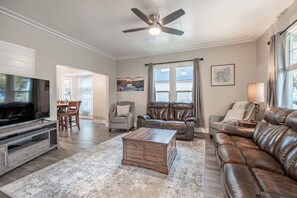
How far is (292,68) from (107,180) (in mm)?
3562

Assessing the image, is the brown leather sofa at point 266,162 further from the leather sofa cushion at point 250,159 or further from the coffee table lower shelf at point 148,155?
the coffee table lower shelf at point 148,155

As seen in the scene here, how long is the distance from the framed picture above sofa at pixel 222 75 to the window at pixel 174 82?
678mm

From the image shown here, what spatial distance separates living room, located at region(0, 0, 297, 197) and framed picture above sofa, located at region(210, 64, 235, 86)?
6 cm

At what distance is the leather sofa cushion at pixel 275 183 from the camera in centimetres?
109

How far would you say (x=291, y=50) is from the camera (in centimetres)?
262

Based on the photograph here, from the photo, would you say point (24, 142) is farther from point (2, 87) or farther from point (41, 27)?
point (41, 27)

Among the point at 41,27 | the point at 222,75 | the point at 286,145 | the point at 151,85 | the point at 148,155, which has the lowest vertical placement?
the point at 148,155

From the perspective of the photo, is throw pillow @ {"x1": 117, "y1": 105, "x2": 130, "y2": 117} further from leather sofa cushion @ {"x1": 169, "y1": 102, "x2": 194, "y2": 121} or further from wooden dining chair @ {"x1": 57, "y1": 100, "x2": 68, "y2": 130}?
wooden dining chair @ {"x1": 57, "y1": 100, "x2": 68, "y2": 130}

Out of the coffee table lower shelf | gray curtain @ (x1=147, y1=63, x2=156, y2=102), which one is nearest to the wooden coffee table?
the coffee table lower shelf

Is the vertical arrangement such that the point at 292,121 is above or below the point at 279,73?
below

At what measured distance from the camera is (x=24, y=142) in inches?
107

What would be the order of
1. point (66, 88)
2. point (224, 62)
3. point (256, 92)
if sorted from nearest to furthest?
point (256, 92), point (224, 62), point (66, 88)

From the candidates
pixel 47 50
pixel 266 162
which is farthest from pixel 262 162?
pixel 47 50

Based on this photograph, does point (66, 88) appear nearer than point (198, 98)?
No
